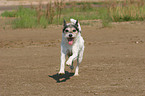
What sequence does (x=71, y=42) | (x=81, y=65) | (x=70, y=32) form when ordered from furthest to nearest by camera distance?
(x=81, y=65) → (x=71, y=42) → (x=70, y=32)

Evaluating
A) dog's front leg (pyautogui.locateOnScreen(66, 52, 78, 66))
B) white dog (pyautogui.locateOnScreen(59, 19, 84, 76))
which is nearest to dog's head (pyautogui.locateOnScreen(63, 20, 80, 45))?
white dog (pyautogui.locateOnScreen(59, 19, 84, 76))

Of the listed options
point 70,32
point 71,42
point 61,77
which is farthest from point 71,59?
point 61,77

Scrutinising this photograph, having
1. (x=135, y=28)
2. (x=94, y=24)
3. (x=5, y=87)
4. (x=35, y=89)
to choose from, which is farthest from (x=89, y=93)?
(x=94, y=24)

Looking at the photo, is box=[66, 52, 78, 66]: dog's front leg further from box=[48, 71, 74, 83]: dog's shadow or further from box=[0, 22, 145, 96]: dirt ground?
box=[48, 71, 74, 83]: dog's shadow

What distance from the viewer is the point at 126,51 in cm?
1237

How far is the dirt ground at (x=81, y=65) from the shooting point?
7.52 m

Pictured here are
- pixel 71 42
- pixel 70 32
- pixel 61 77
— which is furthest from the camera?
pixel 61 77

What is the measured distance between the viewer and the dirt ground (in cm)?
752

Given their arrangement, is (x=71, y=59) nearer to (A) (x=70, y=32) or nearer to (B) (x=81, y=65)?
(A) (x=70, y=32)

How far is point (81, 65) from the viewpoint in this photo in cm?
1018

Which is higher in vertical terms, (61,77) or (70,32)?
(70,32)

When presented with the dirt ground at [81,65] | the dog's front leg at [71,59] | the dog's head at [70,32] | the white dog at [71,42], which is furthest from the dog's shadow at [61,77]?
the dog's head at [70,32]

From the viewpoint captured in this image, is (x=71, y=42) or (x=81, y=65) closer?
(x=71, y=42)

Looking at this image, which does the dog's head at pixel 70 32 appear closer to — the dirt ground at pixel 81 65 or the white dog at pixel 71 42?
the white dog at pixel 71 42
